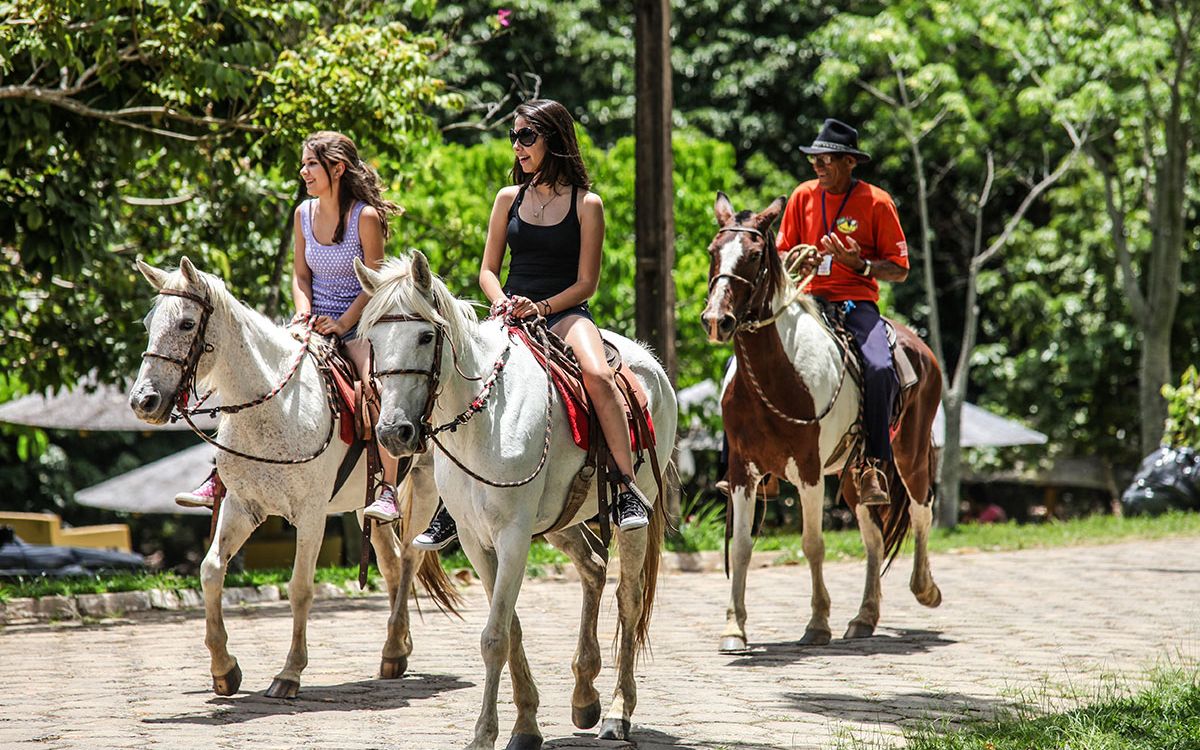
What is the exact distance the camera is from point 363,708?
23.9ft

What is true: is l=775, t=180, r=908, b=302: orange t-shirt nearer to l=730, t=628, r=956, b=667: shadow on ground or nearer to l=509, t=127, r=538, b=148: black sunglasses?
l=730, t=628, r=956, b=667: shadow on ground

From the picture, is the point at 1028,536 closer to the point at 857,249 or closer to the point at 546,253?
the point at 857,249

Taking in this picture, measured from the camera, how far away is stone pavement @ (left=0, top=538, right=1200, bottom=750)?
662 centimetres

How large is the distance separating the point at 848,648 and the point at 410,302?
460 cm

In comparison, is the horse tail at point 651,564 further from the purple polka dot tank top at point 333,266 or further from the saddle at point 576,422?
the purple polka dot tank top at point 333,266

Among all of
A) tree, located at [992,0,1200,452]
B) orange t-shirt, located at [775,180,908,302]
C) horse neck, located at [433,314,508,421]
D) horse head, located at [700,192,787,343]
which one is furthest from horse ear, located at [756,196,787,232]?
tree, located at [992,0,1200,452]

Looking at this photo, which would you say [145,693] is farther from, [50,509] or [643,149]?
[50,509]

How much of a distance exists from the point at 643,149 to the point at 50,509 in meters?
20.8

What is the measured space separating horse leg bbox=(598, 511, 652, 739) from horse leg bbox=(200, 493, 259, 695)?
6.93 ft

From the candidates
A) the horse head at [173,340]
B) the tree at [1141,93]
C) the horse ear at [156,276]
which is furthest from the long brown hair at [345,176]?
the tree at [1141,93]

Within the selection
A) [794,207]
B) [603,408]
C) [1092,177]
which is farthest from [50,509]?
[603,408]

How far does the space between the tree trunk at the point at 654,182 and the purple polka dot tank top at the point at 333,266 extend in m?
6.80

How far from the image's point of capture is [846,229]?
1013 cm

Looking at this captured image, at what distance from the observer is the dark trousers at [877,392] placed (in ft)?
32.1
